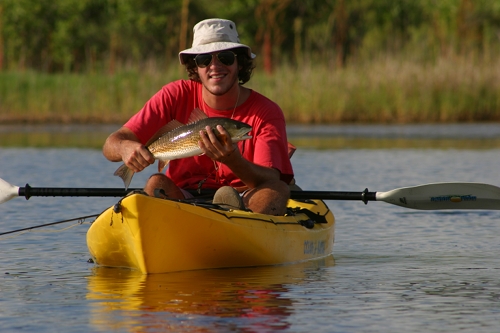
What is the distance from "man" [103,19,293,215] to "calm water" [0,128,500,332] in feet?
1.71

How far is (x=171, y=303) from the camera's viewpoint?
5.77 m

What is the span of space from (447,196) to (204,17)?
1088 inches

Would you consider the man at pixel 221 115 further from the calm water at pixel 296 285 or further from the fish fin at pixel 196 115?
the calm water at pixel 296 285

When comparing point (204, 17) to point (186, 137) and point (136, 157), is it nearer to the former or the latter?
point (136, 157)

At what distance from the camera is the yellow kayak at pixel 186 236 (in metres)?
6.19

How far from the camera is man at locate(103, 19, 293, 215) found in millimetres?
6602

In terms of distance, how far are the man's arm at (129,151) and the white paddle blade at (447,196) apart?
1.93 metres

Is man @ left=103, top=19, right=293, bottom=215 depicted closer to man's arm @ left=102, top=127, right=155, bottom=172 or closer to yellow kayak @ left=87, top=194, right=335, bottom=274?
man's arm @ left=102, top=127, right=155, bottom=172

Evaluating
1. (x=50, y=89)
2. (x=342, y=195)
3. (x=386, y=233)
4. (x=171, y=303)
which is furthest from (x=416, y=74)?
(x=171, y=303)

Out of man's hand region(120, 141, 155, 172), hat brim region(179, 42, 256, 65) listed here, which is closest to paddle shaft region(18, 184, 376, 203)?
man's hand region(120, 141, 155, 172)

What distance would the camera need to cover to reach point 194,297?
5.95 m

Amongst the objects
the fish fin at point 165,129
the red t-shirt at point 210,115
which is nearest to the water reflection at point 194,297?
the red t-shirt at point 210,115

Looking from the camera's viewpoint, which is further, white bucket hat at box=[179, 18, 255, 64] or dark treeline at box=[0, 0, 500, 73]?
dark treeline at box=[0, 0, 500, 73]

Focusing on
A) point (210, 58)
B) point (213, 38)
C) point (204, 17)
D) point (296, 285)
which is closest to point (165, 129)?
point (210, 58)
